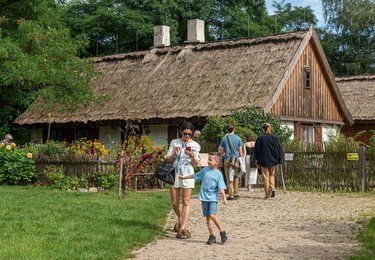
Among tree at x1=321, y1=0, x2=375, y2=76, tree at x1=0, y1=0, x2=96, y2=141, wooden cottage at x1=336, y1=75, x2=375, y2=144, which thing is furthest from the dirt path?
tree at x1=321, y1=0, x2=375, y2=76

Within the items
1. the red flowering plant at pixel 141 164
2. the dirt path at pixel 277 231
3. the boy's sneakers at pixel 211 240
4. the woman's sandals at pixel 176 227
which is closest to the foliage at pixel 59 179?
the red flowering plant at pixel 141 164

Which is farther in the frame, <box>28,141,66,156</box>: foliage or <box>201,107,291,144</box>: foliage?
<box>201,107,291,144</box>: foliage

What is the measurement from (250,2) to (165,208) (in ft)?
113

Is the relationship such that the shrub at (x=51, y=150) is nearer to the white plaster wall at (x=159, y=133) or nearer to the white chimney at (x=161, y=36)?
the white plaster wall at (x=159, y=133)

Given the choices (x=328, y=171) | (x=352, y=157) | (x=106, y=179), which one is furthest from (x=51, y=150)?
(x=352, y=157)

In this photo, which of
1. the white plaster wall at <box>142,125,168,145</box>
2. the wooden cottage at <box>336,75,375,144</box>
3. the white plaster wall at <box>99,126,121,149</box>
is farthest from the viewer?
the wooden cottage at <box>336,75,375,144</box>

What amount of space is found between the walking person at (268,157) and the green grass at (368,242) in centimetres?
444

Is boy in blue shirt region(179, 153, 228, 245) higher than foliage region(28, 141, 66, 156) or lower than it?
lower

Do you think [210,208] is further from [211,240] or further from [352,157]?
[352,157]

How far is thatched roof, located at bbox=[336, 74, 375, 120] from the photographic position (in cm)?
3304

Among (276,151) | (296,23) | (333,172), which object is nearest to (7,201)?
(276,151)

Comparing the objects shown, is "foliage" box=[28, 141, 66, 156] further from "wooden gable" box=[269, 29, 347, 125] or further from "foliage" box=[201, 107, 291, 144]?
"wooden gable" box=[269, 29, 347, 125]

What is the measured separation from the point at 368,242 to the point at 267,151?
6.41 meters

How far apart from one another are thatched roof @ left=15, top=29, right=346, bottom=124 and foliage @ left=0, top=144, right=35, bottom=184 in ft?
20.8
